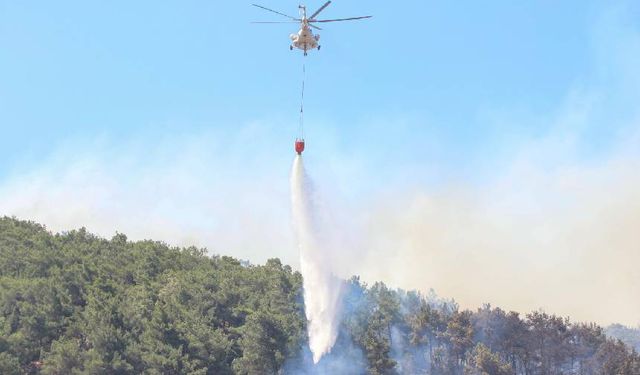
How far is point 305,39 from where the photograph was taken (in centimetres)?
7131

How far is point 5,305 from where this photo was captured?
101 m

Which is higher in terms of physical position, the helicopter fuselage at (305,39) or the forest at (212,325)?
the helicopter fuselage at (305,39)

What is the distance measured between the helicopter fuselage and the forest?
3669 centimetres

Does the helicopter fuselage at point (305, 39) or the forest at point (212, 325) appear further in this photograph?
the forest at point (212, 325)

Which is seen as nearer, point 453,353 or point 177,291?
point 177,291

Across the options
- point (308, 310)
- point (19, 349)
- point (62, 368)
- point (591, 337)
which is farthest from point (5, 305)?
point (591, 337)

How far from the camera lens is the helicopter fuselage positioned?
71.0 metres

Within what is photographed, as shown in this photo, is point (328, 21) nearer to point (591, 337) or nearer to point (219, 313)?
point (219, 313)

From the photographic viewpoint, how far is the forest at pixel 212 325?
93.4 meters

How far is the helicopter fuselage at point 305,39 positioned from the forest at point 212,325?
36.7 metres

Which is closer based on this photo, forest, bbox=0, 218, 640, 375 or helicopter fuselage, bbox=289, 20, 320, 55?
helicopter fuselage, bbox=289, 20, 320, 55

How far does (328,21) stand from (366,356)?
151 feet

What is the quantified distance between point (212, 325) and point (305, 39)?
152 feet

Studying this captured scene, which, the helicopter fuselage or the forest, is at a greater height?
the helicopter fuselage
